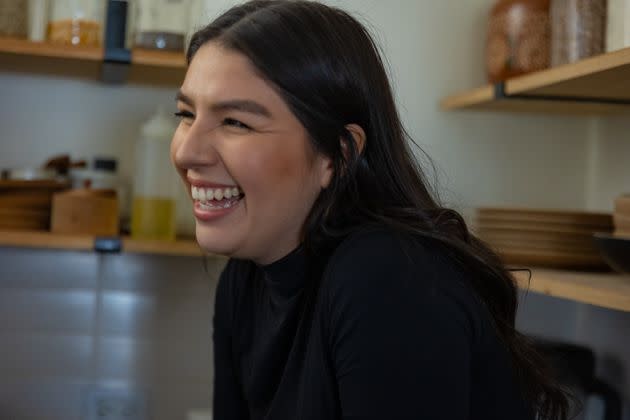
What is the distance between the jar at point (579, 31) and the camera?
1.63 m

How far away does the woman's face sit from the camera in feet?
3.83

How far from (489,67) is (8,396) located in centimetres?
122

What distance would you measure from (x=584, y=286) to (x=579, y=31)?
1.59 ft

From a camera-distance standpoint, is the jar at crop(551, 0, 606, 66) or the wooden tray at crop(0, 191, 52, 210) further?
the wooden tray at crop(0, 191, 52, 210)

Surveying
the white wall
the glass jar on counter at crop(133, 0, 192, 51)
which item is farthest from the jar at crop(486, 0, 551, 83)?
the glass jar on counter at crop(133, 0, 192, 51)

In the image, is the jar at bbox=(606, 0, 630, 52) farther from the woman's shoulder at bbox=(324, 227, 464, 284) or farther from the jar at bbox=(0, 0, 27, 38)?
the jar at bbox=(0, 0, 27, 38)

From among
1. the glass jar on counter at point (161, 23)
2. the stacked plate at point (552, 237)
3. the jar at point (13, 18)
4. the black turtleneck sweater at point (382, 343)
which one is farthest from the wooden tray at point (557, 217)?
the jar at point (13, 18)

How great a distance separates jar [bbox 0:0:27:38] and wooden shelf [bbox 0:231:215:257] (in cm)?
39

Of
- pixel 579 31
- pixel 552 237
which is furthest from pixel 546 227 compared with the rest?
pixel 579 31

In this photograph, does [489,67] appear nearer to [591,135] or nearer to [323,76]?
[591,135]

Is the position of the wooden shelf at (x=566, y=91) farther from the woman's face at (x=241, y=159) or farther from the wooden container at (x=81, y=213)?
the wooden container at (x=81, y=213)

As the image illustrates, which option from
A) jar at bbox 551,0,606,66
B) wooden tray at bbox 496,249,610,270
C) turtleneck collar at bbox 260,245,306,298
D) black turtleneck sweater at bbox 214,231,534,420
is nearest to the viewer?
black turtleneck sweater at bbox 214,231,534,420

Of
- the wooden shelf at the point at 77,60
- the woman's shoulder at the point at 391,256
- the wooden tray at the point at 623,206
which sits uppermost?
the wooden shelf at the point at 77,60

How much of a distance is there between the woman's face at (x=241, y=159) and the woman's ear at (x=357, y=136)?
0.04 m
